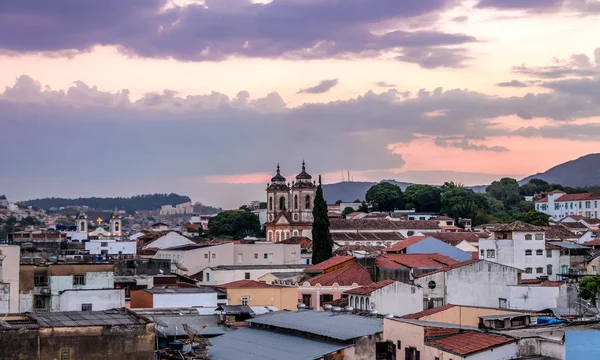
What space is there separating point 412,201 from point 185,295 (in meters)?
110

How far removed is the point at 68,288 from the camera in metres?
44.6

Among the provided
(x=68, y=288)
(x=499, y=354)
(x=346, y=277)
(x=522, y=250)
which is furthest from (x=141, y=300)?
(x=522, y=250)

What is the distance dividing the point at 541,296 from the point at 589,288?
6.01 m

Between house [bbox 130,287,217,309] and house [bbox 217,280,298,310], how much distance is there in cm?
190

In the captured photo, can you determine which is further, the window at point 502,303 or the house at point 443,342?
the window at point 502,303

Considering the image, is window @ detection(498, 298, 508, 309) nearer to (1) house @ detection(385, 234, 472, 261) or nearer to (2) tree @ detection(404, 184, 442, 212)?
(1) house @ detection(385, 234, 472, 261)

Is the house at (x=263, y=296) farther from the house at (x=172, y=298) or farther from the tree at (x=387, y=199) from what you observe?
the tree at (x=387, y=199)

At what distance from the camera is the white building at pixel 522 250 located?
61.3m

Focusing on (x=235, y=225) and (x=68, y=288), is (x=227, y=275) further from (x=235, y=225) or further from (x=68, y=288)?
(x=235, y=225)

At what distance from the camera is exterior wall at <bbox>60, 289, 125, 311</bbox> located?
4078cm

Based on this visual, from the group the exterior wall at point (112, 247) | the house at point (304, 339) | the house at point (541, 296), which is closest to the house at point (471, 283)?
the house at point (541, 296)

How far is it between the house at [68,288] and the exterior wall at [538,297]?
18.3 meters

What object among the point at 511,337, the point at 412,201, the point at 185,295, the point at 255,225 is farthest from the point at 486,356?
the point at 412,201

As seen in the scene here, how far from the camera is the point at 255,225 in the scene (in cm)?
13875
